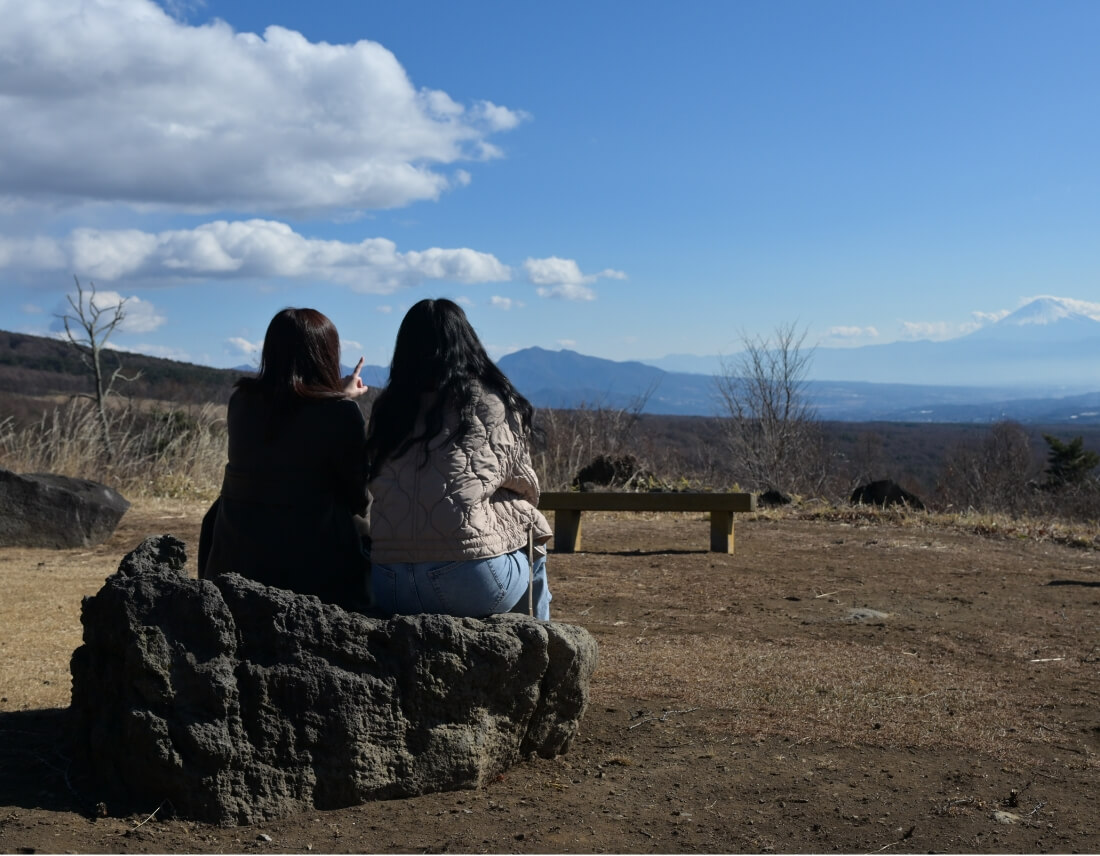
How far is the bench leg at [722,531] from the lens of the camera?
9375mm

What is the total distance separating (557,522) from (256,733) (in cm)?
637

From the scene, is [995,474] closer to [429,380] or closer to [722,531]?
[722,531]

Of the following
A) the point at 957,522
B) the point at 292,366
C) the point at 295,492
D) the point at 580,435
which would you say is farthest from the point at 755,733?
the point at 580,435

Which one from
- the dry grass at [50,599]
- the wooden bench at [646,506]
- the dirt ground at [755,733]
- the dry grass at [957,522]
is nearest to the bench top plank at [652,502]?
the wooden bench at [646,506]

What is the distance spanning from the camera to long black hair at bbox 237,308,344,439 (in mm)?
3875

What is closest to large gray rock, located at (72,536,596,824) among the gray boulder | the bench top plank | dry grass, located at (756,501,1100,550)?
the bench top plank

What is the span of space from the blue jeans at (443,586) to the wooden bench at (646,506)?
5.32 m

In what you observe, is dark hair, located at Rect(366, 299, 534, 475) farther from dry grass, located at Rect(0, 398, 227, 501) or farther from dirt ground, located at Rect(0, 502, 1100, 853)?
dry grass, located at Rect(0, 398, 227, 501)

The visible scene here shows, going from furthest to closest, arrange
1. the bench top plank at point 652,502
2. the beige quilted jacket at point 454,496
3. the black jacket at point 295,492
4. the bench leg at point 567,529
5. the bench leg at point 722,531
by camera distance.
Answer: the bench leg at point 567,529 < the bench leg at point 722,531 < the bench top plank at point 652,502 < the black jacket at point 295,492 < the beige quilted jacket at point 454,496

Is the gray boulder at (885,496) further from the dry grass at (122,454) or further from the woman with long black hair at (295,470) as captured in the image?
the woman with long black hair at (295,470)

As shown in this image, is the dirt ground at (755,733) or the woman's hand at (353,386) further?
the woman's hand at (353,386)

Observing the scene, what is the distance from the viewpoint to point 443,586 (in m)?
3.76

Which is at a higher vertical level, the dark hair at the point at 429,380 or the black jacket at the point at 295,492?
the dark hair at the point at 429,380

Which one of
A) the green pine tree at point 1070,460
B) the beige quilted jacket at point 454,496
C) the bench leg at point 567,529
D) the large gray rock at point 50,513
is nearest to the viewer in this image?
the beige quilted jacket at point 454,496
